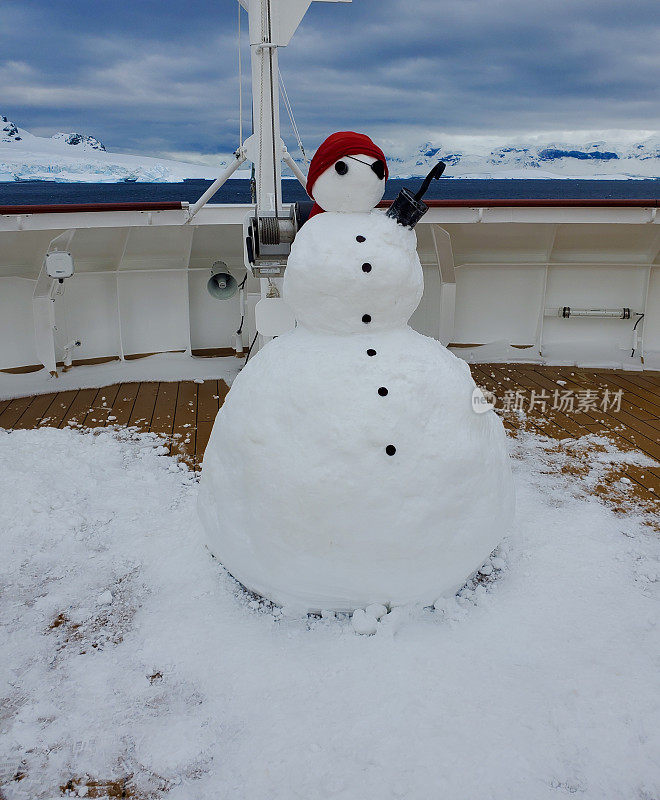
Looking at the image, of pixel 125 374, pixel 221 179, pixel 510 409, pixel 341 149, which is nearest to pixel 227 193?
pixel 125 374

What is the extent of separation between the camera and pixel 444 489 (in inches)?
114

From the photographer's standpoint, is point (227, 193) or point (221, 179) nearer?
point (221, 179)

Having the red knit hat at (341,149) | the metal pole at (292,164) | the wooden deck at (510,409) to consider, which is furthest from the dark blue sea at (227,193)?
the red knit hat at (341,149)

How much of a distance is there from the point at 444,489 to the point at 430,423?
312 millimetres

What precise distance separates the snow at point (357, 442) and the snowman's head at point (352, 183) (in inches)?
1.7

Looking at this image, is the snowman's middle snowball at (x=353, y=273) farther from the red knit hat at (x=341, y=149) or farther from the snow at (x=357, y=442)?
the red knit hat at (x=341, y=149)

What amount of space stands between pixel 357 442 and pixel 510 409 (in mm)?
3860

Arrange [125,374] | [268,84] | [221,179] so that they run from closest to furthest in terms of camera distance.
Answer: [268,84]
[221,179]
[125,374]

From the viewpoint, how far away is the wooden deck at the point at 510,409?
5.61m

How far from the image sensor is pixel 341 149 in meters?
2.85

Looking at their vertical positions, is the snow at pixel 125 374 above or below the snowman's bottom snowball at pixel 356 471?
below

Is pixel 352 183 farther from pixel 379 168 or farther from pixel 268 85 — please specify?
pixel 268 85

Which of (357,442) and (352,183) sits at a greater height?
(352,183)

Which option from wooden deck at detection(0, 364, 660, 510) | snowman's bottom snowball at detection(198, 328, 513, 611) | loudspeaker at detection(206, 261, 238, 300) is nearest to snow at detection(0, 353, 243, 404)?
wooden deck at detection(0, 364, 660, 510)
